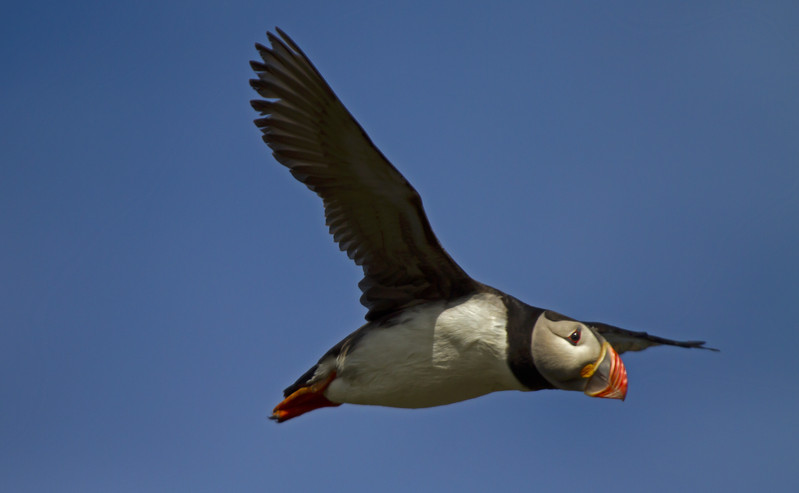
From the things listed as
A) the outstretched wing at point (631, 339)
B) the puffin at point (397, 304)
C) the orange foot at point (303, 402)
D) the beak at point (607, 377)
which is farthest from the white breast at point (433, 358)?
the outstretched wing at point (631, 339)

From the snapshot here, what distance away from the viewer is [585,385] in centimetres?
774

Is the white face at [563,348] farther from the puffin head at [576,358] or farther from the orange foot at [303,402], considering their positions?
the orange foot at [303,402]

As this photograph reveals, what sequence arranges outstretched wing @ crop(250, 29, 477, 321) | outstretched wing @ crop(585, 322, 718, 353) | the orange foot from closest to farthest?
outstretched wing @ crop(250, 29, 477, 321) < the orange foot < outstretched wing @ crop(585, 322, 718, 353)

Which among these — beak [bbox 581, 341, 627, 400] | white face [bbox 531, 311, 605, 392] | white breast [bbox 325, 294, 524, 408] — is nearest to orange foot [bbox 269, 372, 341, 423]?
white breast [bbox 325, 294, 524, 408]

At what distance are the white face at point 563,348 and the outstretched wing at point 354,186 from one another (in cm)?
74

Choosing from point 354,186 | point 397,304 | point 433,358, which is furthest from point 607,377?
point 354,186

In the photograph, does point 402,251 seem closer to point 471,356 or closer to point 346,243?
point 346,243

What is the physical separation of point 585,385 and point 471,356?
3.14 ft

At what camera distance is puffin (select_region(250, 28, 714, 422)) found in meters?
7.46

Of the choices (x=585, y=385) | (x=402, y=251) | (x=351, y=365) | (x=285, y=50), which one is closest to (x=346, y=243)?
(x=402, y=251)

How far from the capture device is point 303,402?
8.49 metres

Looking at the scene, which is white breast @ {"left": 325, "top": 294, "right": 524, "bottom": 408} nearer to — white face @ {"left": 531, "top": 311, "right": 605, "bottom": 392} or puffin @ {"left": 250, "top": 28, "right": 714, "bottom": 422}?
puffin @ {"left": 250, "top": 28, "right": 714, "bottom": 422}

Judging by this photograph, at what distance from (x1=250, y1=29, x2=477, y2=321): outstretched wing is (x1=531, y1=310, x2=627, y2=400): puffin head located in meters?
0.76

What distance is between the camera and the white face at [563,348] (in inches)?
299
